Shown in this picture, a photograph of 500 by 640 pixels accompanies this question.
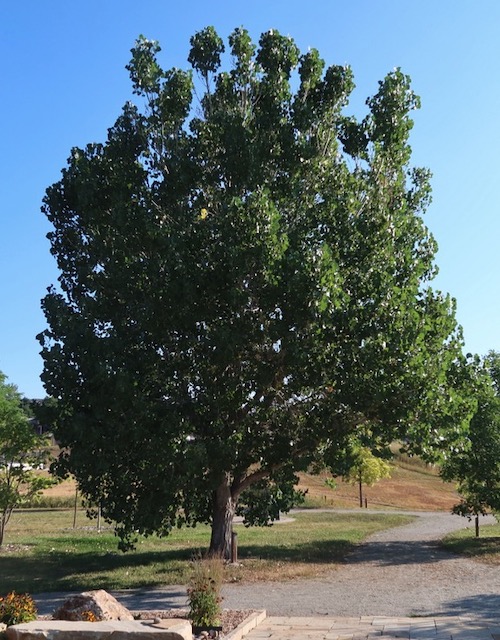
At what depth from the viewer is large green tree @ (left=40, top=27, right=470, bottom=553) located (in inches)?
602

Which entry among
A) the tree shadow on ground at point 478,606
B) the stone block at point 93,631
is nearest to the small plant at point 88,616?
the stone block at point 93,631

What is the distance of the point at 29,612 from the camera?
31.0 feet

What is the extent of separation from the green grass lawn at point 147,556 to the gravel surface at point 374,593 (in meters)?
1.07

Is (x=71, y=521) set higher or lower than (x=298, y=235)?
lower

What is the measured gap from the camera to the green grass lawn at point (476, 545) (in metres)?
20.1

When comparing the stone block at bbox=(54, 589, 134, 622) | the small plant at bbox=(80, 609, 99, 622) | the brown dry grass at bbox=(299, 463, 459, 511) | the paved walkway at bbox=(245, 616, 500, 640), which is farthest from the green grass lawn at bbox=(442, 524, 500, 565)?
the brown dry grass at bbox=(299, 463, 459, 511)

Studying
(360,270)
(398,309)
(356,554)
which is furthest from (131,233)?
(356,554)

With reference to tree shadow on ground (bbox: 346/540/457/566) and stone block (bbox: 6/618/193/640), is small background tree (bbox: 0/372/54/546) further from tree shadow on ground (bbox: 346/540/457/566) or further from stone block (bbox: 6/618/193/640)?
stone block (bbox: 6/618/193/640)

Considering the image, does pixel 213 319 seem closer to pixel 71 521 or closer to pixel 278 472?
pixel 278 472

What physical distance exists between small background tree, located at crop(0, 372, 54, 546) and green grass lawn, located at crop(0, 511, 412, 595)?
171 centimetres

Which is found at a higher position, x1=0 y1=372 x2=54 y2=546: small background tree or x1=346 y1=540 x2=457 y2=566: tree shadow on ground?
x1=0 y1=372 x2=54 y2=546: small background tree

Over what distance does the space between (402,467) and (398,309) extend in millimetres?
63469

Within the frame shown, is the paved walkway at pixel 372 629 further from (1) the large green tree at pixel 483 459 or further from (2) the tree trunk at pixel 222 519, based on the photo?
(1) the large green tree at pixel 483 459

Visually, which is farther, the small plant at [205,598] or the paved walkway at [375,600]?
the small plant at [205,598]
